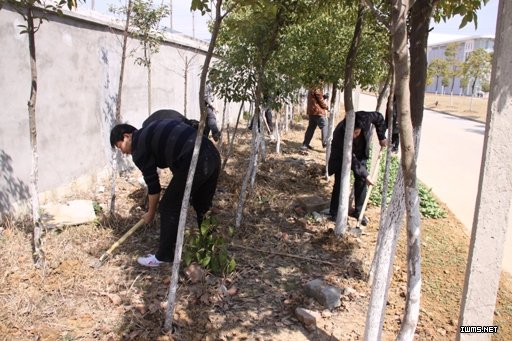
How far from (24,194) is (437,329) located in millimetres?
4113

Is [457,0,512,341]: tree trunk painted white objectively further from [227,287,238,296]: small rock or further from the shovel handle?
the shovel handle

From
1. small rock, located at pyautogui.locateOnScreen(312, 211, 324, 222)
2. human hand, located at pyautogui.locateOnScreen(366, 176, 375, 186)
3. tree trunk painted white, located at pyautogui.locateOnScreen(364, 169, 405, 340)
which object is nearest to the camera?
tree trunk painted white, located at pyautogui.locateOnScreen(364, 169, 405, 340)

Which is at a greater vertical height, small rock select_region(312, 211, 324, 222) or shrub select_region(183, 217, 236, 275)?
shrub select_region(183, 217, 236, 275)

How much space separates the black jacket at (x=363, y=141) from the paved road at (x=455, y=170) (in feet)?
5.58

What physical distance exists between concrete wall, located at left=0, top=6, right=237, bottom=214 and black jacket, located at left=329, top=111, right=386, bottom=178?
10.7 ft

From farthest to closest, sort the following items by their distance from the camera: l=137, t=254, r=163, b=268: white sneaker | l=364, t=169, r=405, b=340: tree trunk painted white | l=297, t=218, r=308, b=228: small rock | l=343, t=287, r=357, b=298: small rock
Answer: l=297, t=218, r=308, b=228: small rock → l=137, t=254, r=163, b=268: white sneaker → l=343, t=287, r=357, b=298: small rock → l=364, t=169, r=405, b=340: tree trunk painted white

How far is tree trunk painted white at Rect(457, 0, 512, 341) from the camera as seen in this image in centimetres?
195

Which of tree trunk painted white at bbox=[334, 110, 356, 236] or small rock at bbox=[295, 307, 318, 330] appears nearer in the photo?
small rock at bbox=[295, 307, 318, 330]

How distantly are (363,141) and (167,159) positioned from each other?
2.55 metres

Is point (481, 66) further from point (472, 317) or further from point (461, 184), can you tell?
point (472, 317)

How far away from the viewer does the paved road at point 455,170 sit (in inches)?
246

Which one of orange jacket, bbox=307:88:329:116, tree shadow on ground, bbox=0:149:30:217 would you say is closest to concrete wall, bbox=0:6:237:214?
tree shadow on ground, bbox=0:149:30:217

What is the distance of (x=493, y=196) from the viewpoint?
6.77ft

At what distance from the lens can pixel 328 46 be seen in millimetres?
6258
